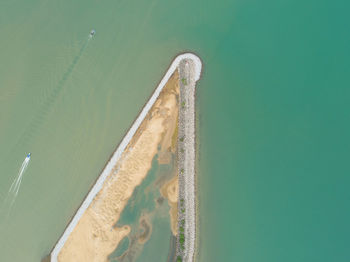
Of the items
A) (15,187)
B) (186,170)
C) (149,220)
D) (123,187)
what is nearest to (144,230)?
(149,220)

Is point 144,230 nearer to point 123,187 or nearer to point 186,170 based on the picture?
point 123,187

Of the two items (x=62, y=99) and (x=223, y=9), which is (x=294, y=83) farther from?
(x=62, y=99)

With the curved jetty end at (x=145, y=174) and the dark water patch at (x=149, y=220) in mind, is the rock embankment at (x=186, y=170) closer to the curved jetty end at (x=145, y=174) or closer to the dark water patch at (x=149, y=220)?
the curved jetty end at (x=145, y=174)

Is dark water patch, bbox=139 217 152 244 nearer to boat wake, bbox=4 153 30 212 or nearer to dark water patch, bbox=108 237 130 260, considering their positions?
dark water patch, bbox=108 237 130 260

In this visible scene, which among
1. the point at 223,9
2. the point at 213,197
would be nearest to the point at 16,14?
the point at 223,9

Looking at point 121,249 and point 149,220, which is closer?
point 121,249

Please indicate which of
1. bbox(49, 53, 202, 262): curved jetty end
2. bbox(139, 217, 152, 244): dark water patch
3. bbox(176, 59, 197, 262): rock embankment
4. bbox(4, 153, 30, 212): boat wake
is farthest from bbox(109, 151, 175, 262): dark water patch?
bbox(4, 153, 30, 212): boat wake
